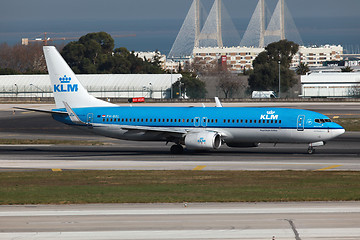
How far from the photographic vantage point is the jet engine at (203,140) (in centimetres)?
4672

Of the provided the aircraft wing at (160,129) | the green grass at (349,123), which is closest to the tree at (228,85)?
the green grass at (349,123)

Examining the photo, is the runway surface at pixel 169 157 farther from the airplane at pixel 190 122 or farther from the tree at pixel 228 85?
the tree at pixel 228 85

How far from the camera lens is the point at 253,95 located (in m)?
143

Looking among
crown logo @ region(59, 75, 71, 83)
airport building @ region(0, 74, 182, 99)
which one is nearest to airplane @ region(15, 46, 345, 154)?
crown logo @ region(59, 75, 71, 83)

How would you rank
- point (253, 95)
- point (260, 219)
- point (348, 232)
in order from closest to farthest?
point (348, 232), point (260, 219), point (253, 95)

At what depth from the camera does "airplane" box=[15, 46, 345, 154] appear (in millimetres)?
46688

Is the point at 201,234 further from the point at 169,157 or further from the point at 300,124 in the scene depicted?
the point at 300,124

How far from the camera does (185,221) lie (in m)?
22.2

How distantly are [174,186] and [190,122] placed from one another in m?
18.4

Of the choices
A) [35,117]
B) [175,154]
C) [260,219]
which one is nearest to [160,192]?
[260,219]

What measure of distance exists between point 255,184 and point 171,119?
19.0 m

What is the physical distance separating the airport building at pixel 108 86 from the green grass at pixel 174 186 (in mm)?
111534

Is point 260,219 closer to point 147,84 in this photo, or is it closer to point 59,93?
point 59,93

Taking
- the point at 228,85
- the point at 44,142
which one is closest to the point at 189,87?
the point at 228,85
